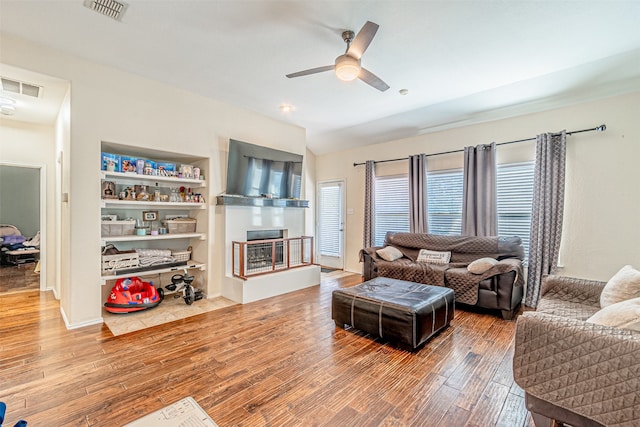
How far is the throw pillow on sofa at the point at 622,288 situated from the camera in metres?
2.03

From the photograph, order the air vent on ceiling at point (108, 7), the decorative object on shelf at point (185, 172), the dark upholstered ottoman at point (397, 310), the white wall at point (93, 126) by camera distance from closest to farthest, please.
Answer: the air vent on ceiling at point (108, 7) → the dark upholstered ottoman at point (397, 310) → the white wall at point (93, 126) → the decorative object on shelf at point (185, 172)

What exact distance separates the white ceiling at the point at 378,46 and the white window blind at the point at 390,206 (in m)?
1.61

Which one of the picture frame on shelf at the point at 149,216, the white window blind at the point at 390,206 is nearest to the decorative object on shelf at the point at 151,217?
the picture frame on shelf at the point at 149,216

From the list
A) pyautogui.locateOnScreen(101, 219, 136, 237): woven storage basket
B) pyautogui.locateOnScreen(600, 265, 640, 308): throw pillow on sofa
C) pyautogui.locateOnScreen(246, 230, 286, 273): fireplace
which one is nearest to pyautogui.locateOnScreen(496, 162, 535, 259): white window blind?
pyautogui.locateOnScreen(600, 265, 640, 308): throw pillow on sofa

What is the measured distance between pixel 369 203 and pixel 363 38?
142 inches

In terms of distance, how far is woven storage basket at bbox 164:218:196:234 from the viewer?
4.02 m

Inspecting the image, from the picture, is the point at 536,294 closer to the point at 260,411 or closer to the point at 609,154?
the point at 609,154

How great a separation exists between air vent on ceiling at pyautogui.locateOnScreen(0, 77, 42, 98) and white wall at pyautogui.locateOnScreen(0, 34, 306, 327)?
0.45 m

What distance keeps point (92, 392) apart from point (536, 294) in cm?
476

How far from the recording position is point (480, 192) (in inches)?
166

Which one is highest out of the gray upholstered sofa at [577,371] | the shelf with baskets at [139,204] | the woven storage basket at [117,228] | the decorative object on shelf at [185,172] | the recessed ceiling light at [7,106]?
the recessed ceiling light at [7,106]

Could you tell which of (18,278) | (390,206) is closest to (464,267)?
(390,206)

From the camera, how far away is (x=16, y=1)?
2.20 meters

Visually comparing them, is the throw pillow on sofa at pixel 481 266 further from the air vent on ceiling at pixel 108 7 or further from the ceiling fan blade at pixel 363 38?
the air vent on ceiling at pixel 108 7
